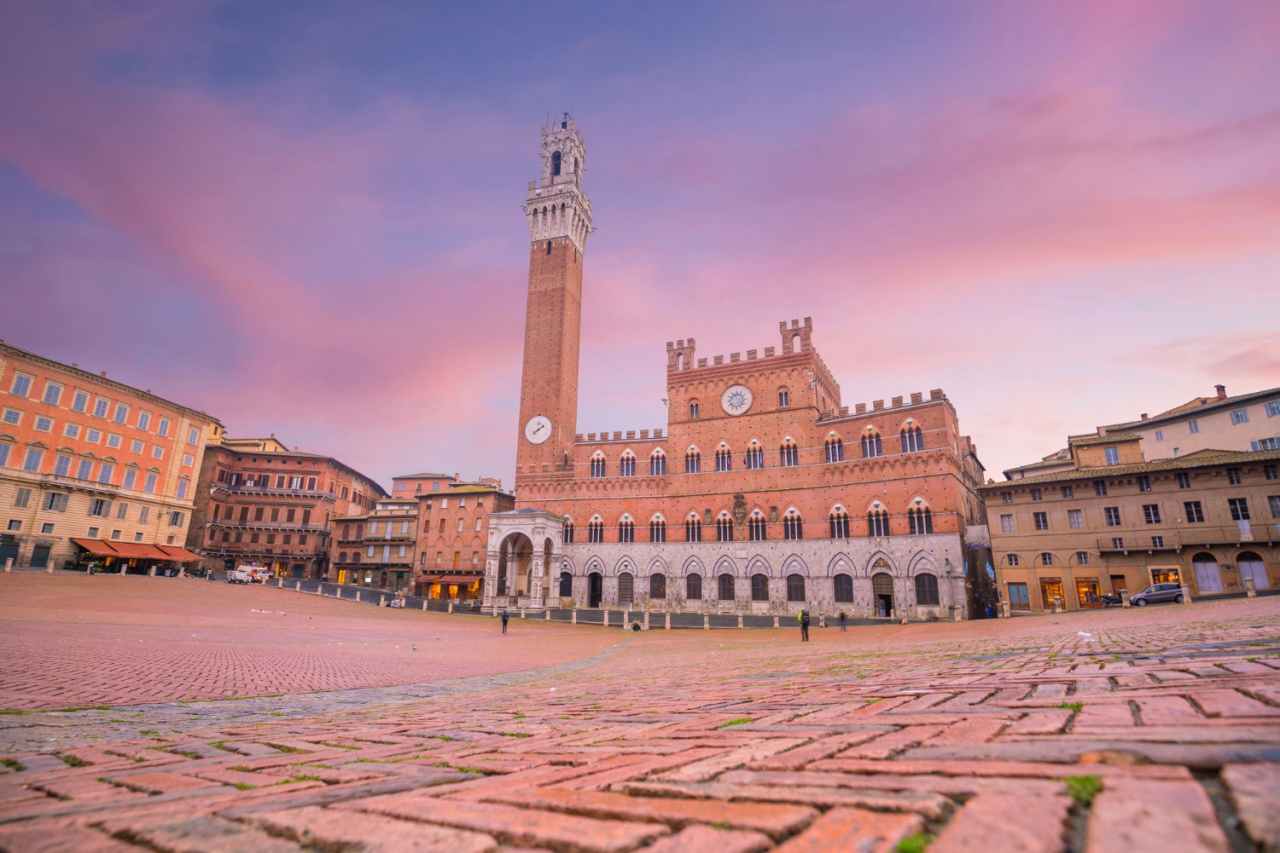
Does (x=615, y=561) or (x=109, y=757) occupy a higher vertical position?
(x=615, y=561)

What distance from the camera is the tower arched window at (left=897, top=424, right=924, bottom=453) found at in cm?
3600

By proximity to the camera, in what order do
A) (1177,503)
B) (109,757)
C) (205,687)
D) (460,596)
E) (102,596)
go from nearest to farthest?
1. (109,757)
2. (205,687)
3. (102,596)
4. (1177,503)
5. (460,596)

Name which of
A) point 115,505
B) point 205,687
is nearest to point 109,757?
point 205,687

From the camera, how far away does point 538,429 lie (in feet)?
153

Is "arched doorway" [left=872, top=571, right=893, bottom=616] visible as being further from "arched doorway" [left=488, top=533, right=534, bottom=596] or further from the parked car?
"arched doorway" [left=488, top=533, right=534, bottom=596]

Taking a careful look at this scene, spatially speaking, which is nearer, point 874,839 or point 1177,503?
point 874,839

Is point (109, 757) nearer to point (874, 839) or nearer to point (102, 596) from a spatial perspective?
point (874, 839)

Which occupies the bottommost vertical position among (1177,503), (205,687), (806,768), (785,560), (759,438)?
(205,687)

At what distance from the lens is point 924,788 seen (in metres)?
1.55

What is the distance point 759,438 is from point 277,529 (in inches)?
1756

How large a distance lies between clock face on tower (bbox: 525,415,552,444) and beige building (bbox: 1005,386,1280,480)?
111 feet

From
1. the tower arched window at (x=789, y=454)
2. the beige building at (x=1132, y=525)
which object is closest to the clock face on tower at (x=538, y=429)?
the tower arched window at (x=789, y=454)

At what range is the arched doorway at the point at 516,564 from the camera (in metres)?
44.0

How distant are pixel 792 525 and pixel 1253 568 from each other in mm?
21905
